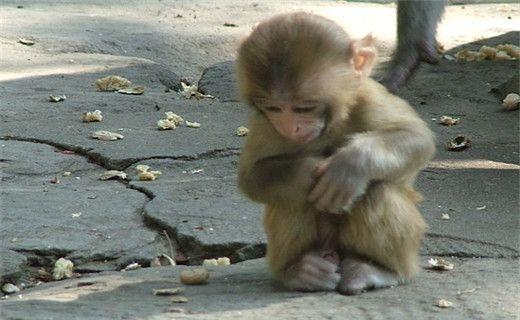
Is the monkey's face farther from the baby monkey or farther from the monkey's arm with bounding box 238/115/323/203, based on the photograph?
the monkey's arm with bounding box 238/115/323/203

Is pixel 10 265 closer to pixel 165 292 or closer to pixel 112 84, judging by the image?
pixel 165 292

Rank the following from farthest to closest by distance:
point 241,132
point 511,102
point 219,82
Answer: point 219,82 < point 511,102 < point 241,132

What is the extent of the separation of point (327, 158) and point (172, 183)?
2211 mm

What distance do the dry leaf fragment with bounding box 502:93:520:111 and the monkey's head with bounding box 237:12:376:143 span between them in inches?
176

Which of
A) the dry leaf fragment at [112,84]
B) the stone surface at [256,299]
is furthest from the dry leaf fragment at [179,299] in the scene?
the dry leaf fragment at [112,84]

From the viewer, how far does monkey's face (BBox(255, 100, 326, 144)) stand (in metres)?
3.93

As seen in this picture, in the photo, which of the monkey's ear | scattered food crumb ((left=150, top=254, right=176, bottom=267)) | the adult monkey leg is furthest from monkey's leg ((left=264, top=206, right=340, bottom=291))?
the adult monkey leg

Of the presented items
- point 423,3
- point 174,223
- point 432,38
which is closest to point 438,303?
point 174,223

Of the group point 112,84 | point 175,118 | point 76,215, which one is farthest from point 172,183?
point 112,84

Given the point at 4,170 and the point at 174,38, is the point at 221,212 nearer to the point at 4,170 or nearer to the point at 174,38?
the point at 4,170

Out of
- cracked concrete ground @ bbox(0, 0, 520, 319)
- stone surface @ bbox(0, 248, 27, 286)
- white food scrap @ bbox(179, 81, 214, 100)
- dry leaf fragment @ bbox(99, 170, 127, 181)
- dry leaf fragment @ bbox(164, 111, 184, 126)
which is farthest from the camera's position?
white food scrap @ bbox(179, 81, 214, 100)

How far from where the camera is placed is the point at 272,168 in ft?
13.3

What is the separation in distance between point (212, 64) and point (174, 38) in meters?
0.84

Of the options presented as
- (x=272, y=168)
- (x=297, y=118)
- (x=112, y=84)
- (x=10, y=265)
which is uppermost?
(x=297, y=118)
